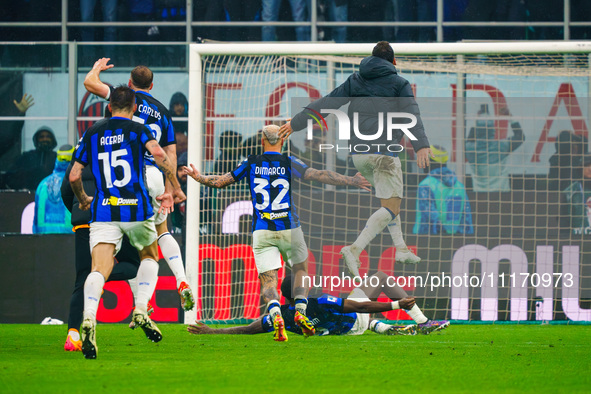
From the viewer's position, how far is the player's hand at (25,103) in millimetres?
11238

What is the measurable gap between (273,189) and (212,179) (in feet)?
2.11

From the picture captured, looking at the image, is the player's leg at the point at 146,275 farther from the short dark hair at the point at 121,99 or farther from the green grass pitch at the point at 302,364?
the short dark hair at the point at 121,99

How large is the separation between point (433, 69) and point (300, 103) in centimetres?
163

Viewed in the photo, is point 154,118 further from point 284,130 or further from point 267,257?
point 267,257

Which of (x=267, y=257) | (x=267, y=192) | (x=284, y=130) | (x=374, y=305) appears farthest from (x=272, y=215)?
(x=374, y=305)

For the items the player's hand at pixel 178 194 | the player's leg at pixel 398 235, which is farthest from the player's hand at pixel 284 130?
the player's leg at pixel 398 235

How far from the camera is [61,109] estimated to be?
37.3 ft

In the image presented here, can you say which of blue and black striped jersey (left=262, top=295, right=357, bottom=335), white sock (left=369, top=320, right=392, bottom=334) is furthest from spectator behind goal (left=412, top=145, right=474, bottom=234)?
blue and black striped jersey (left=262, top=295, right=357, bottom=335)

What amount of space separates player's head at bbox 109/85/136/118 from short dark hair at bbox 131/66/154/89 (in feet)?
3.57

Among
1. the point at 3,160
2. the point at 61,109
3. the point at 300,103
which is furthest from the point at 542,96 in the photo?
the point at 3,160

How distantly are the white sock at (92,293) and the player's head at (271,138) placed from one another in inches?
91.9

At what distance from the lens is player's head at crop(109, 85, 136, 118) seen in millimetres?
5883

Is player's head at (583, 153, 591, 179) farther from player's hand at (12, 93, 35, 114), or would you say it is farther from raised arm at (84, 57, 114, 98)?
player's hand at (12, 93, 35, 114)

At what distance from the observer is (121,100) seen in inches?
232
